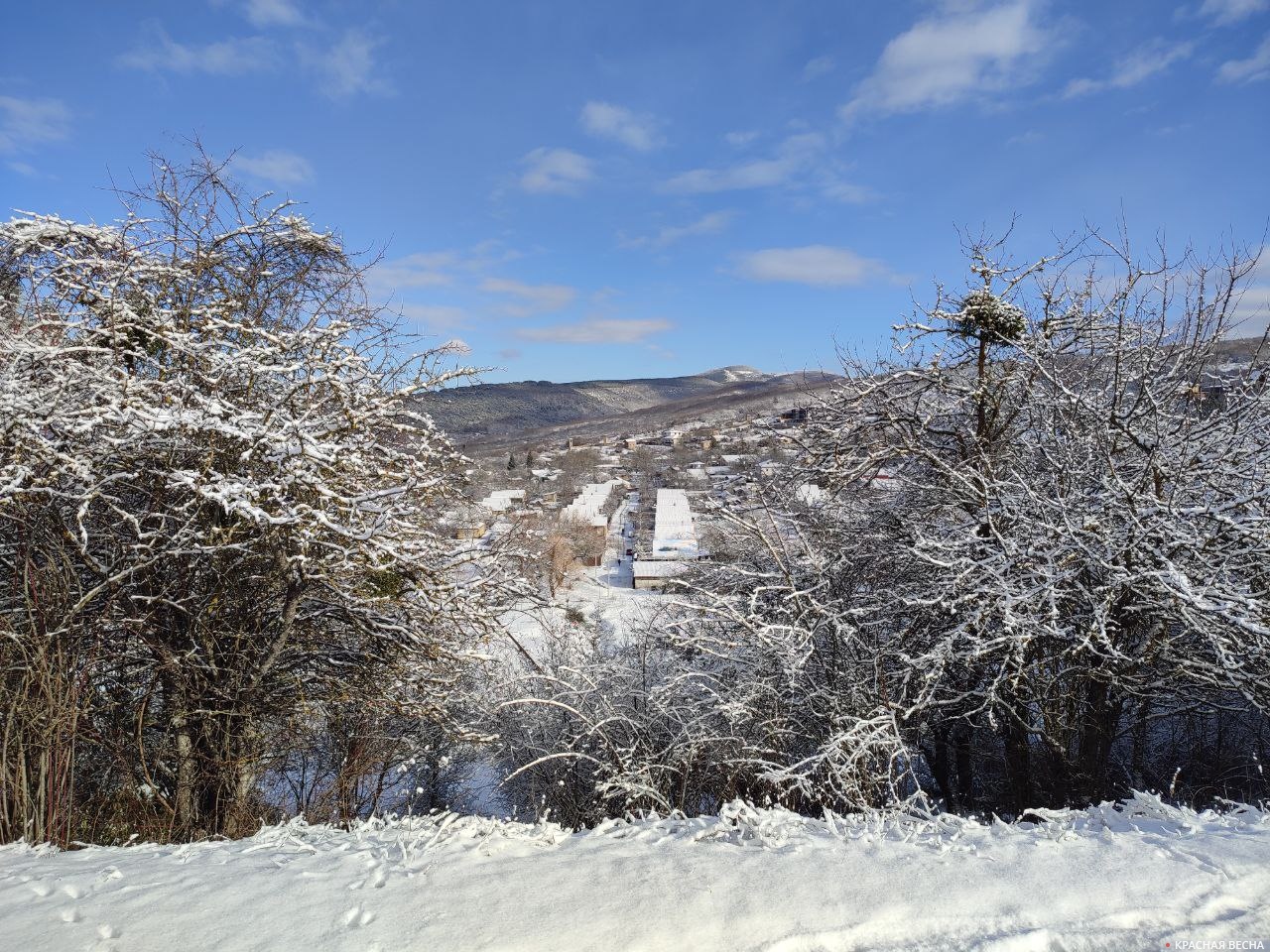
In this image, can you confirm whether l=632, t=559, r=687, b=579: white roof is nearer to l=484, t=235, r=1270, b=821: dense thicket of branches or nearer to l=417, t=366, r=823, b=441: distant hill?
l=484, t=235, r=1270, b=821: dense thicket of branches

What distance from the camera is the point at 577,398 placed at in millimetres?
135875

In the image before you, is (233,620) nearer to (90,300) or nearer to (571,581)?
(90,300)

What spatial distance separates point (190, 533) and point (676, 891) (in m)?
3.93

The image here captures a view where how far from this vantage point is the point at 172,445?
449cm

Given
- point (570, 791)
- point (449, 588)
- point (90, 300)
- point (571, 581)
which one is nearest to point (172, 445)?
point (90, 300)

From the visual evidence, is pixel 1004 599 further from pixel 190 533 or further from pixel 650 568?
pixel 650 568

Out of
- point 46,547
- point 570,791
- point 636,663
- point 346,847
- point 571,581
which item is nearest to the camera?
point 346,847

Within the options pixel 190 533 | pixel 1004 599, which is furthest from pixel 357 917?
pixel 1004 599

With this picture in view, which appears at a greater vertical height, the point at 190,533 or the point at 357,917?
the point at 190,533

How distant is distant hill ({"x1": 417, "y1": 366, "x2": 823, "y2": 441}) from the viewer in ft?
338

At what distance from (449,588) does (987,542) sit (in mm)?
4529

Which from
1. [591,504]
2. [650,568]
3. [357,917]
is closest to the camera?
[357,917]

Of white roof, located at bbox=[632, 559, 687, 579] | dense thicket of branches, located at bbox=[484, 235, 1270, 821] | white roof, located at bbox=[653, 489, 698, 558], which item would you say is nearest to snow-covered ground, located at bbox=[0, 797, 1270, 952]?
dense thicket of branches, located at bbox=[484, 235, 1270, 821]

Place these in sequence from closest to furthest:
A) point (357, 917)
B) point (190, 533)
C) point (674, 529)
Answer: point (357, 917), point (190, 533), point (674, 529)
